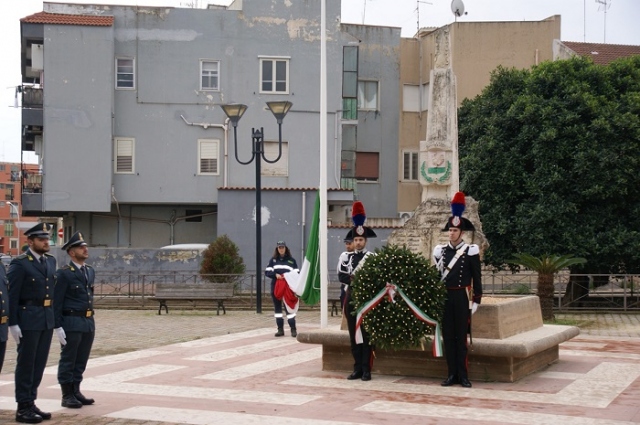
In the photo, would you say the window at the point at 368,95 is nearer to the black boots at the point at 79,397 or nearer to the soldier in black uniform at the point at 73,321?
the soldier in black uniform at the point at 73,321

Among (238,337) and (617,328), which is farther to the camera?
(617,328)

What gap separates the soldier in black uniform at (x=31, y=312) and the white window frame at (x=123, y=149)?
29.7 meters

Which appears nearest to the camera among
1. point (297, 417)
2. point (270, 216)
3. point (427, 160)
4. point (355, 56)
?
point (297, 417)

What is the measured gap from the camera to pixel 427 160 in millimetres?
18812

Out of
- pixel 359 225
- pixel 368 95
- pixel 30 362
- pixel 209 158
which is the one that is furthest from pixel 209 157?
pixel 30 362

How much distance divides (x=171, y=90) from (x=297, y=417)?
31.4 meters

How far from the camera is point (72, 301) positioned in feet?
37.0

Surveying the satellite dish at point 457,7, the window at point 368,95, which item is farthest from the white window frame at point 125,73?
the satellite dish at point 457,7

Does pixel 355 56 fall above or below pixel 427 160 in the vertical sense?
above

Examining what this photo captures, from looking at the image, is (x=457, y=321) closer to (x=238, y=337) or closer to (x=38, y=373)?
(x=38, y=373)

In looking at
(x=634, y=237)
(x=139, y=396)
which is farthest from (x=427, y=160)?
(x=634, y=237)

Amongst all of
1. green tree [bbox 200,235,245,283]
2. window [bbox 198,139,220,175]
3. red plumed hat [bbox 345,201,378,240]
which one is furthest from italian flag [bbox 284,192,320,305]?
window [bbox 198,139,220,175]

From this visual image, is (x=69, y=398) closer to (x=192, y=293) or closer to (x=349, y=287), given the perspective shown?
(x=349, y=287)

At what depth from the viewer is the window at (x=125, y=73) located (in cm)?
4012
